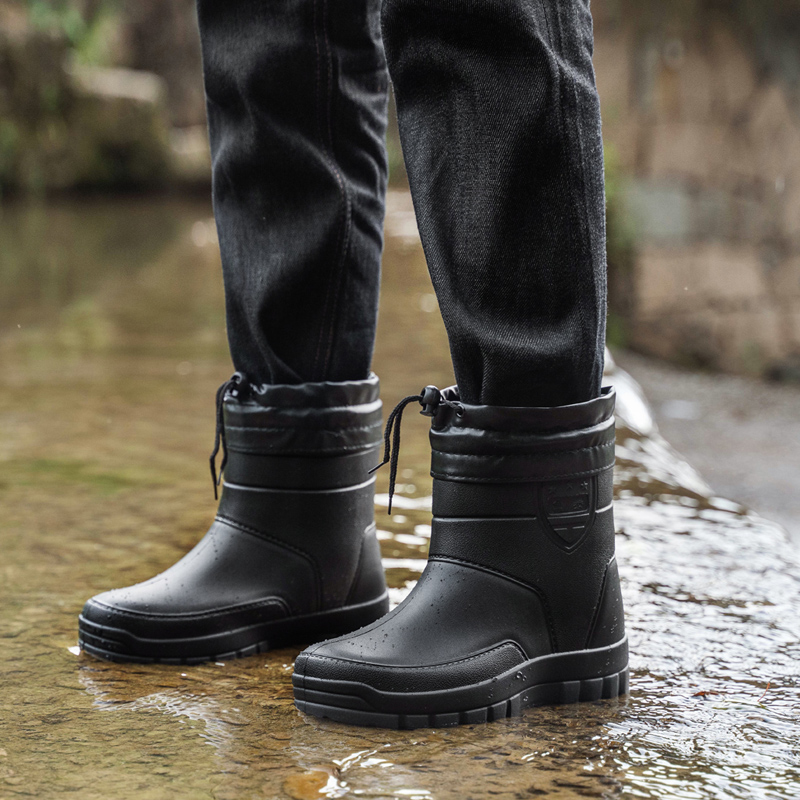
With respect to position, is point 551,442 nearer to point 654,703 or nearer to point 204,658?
point 654,703

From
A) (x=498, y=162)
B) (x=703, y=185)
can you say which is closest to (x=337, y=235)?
(x=498, y=162)

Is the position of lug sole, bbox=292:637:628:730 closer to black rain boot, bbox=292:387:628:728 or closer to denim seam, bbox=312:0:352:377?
black rain boot, bbox=292:387:628:728

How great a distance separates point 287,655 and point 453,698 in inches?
8.3

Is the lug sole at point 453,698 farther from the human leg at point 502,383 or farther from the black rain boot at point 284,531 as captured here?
the black rain boot at point 284,531

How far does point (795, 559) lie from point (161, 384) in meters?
1.31

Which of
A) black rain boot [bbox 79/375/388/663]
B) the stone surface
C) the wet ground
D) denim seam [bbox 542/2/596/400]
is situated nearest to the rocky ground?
the stone surface

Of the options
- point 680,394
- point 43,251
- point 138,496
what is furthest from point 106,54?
point 138,496

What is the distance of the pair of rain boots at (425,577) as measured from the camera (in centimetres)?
76

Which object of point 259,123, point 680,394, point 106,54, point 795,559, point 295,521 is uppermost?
point 106,54

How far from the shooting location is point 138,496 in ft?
4.59

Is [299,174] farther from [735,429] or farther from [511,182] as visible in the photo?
[735,429]

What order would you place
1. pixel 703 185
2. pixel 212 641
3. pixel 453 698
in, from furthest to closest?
pixel 703 185
pixel 212 641
pixel 453 698

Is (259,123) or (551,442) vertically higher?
(259,123)

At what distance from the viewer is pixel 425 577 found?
0.80 meters
